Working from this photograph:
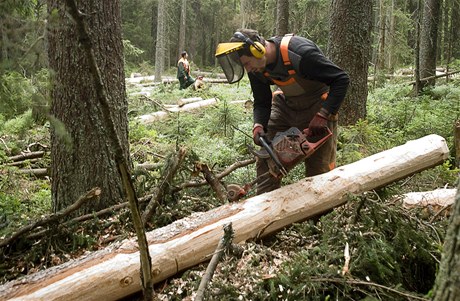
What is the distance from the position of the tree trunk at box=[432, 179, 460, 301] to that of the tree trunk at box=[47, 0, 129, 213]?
3.25 meters

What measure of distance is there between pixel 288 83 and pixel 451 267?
285 centimetres

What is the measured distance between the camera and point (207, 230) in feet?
11.4

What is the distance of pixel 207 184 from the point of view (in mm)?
4863

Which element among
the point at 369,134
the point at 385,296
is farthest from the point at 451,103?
the point at 385,296

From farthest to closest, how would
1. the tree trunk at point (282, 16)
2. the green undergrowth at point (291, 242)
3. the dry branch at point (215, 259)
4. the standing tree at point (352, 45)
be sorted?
the tree trunk at point (282, 16) < the standing tree at point (352, 45) < the green undergrowth at point (291, 242) < the dry branch at point (215, 259)

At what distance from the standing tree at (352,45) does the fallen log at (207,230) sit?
3.06 meters

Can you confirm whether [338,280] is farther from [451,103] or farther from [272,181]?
[451,103]

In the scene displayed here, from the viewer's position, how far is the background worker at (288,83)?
13.0ft

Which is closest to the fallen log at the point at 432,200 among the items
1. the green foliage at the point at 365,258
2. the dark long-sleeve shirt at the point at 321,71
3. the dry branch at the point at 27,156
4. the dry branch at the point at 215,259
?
the green foliage at the point at 365,258

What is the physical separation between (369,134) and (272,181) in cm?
292

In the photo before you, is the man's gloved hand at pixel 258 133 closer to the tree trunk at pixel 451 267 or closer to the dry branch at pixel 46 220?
the dry branch at pixel 46 220

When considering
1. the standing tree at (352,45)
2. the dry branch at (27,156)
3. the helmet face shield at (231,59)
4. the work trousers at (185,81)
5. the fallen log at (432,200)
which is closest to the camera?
the helmet face shield at (231,59)

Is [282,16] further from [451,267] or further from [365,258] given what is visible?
[451,267]

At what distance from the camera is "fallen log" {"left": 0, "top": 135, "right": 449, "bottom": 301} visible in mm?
2973
